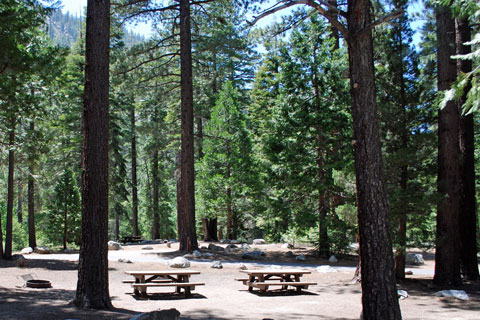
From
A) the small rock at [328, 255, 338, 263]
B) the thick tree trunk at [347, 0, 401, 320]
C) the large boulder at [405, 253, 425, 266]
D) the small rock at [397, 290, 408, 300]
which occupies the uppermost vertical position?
the thick tree trunk at [347, 0, 401, 320]

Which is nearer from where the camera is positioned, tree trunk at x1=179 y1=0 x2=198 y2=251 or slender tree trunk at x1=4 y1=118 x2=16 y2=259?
Answer: slender tree trunk at x1=4 y1=118 x2=16 y2=259

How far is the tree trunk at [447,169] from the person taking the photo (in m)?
10.6

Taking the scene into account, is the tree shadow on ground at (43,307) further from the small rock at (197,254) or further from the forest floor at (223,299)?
the small rock at (197,254)

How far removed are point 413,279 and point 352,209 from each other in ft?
10.1

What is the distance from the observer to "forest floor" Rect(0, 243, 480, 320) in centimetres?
734

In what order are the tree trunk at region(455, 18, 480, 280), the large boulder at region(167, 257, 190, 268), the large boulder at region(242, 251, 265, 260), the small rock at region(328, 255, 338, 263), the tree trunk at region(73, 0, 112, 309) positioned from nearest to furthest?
the tree trunk at region(73, 0, 112, 309), the tree trunk at region(455, 18, 480, 280), the large boulder at region(167, 257, 190, 268), the small rock at region(328, 255, 338, 263), the large boulder at region(242, 251, 265, 260)

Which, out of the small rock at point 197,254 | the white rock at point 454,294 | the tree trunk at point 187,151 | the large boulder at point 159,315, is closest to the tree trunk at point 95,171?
the large boulder at point 159,315

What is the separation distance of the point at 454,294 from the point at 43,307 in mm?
8675

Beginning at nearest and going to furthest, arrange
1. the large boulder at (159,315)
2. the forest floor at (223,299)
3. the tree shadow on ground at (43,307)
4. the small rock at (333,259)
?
the large boulder at (159,315)
the tree shadow on ground at (43,307)
the forest floor at (223,299)
the small rock at (333,259)

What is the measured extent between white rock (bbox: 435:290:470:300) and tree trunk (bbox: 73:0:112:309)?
754 centimetres

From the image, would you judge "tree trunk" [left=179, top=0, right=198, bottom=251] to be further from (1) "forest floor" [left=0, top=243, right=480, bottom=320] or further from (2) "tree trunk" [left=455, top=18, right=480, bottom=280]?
(2) "tree trunk" [left=455, top=18, right=480, bottom=280]

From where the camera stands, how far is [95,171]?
23.5 feet

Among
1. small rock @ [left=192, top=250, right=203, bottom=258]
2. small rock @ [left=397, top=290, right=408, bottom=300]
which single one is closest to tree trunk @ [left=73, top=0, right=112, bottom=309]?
small rock @ [left=397, top=290, right=408, bottom=300]

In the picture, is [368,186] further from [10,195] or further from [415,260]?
[10,195]
